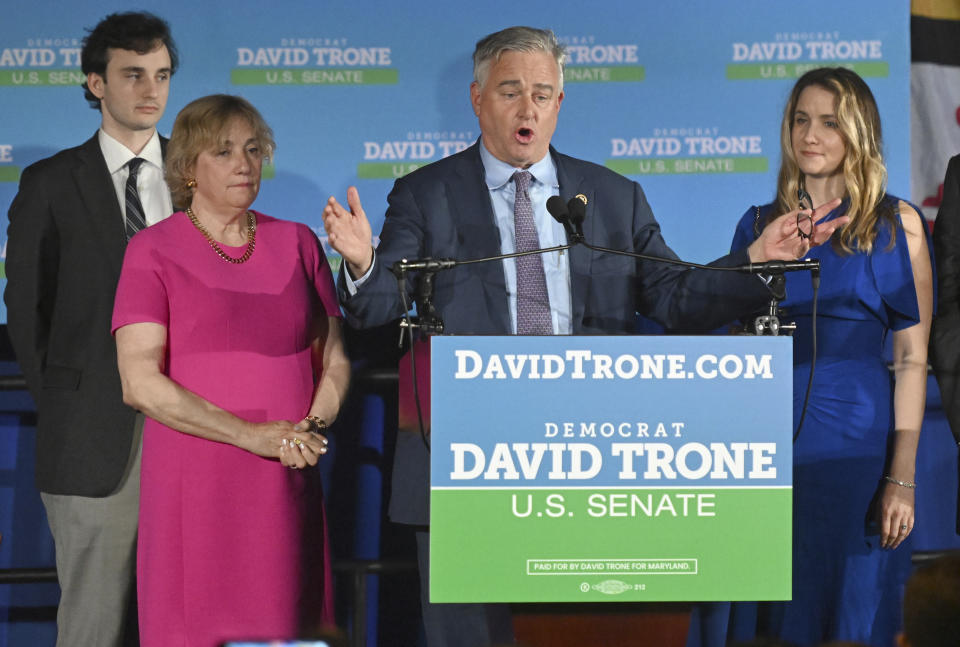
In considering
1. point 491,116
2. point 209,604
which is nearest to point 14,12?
point 491,116

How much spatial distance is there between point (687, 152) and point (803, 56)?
0.52 metres

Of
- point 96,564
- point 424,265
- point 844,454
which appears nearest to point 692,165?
point 844,454

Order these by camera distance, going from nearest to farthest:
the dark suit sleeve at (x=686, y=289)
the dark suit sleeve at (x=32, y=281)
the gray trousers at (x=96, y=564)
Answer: the dark suit sleeve at (x=686, y=289), the gray trousers at (x=96, y=564), the dark suit sleeve at (x=32, y=281)

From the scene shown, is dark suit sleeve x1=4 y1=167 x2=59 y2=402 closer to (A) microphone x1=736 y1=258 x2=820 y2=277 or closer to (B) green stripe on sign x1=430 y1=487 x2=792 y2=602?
(B) green stripe on sign x1=430 y1=487 x2=792 y2=602

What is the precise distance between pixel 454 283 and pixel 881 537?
1.37 m

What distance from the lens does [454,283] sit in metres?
3.01

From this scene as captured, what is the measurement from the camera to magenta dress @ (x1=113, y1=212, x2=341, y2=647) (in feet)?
9.34

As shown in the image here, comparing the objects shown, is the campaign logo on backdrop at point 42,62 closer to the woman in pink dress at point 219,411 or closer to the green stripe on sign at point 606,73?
the woman in pink dress at point 219,411

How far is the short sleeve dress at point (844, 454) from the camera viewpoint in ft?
9.94

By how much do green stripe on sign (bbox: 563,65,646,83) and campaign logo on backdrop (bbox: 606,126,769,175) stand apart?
21cm

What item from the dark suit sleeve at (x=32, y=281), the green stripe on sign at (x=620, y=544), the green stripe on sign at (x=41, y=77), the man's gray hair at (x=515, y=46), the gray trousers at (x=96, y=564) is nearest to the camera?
the green stripe on sign at (x=620, y=544)

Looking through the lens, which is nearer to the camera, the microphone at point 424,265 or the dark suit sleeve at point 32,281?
the microphone at point 424,265

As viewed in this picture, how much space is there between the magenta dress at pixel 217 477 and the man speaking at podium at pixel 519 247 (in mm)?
284

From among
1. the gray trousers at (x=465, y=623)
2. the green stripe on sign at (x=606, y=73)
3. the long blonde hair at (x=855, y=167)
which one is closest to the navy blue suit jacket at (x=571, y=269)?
the gray trousers at (x=465, y=623)
